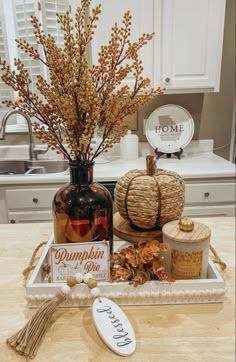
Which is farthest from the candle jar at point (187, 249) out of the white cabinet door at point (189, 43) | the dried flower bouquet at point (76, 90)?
the white cabinet door at point (189, 43)

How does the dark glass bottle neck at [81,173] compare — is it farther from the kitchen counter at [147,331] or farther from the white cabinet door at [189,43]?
the white cabinet door at [189,43]

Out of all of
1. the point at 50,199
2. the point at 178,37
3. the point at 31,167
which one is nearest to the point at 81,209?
the point at 50,199

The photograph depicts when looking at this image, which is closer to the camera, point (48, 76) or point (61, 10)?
point (48, 76)

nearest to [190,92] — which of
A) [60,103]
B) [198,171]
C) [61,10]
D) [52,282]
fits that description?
[198,171]

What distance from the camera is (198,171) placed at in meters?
1.56

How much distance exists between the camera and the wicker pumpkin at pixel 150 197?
0.67m

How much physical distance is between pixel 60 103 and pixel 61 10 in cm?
51

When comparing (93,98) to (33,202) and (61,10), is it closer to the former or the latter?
(61,10)

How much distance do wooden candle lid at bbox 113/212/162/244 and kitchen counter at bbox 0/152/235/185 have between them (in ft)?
1.81

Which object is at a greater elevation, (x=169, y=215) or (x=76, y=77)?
(x=76, y=77)

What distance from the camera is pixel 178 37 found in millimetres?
1611

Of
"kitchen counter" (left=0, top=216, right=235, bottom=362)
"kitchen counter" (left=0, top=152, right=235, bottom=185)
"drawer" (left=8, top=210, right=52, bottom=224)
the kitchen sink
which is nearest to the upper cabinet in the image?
"kitchen counter" (left=0, top=152, right=235, bottom=185)

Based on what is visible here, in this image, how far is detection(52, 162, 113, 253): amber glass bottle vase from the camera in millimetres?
604

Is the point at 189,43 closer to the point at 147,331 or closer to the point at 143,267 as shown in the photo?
the point at 143,267
